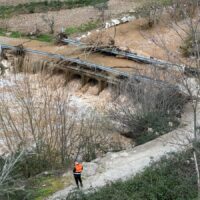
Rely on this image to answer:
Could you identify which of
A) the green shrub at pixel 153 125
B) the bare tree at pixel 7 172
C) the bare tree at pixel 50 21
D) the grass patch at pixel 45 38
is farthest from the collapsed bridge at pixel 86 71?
the bare tree at pixel 7 172

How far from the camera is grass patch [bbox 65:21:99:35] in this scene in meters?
28.6

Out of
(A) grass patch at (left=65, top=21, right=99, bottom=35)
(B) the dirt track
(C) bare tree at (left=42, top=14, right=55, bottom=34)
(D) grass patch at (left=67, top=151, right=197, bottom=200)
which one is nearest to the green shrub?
(D) grass patch at (left=67, top=151, right=197, bottom=200)

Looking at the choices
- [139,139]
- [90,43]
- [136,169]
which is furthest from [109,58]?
[136,169]

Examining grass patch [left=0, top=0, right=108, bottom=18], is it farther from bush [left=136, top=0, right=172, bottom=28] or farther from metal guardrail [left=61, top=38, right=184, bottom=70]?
metal guardrail [left=61, top=38, right=184, bottom=70]

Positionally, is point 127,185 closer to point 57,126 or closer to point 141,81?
point 57,126

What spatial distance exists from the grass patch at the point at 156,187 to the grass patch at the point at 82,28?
49.1 feet

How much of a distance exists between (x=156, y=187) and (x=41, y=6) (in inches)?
830

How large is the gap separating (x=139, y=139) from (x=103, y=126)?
1.28m

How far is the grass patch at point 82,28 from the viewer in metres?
28.6

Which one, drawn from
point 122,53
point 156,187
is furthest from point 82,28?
point 156,187

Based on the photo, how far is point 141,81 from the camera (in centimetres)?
1888

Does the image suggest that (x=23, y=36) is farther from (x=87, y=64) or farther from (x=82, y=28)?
(x=87, y=64)

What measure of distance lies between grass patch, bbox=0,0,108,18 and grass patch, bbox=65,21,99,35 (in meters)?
3.57

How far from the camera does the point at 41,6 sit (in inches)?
1288
